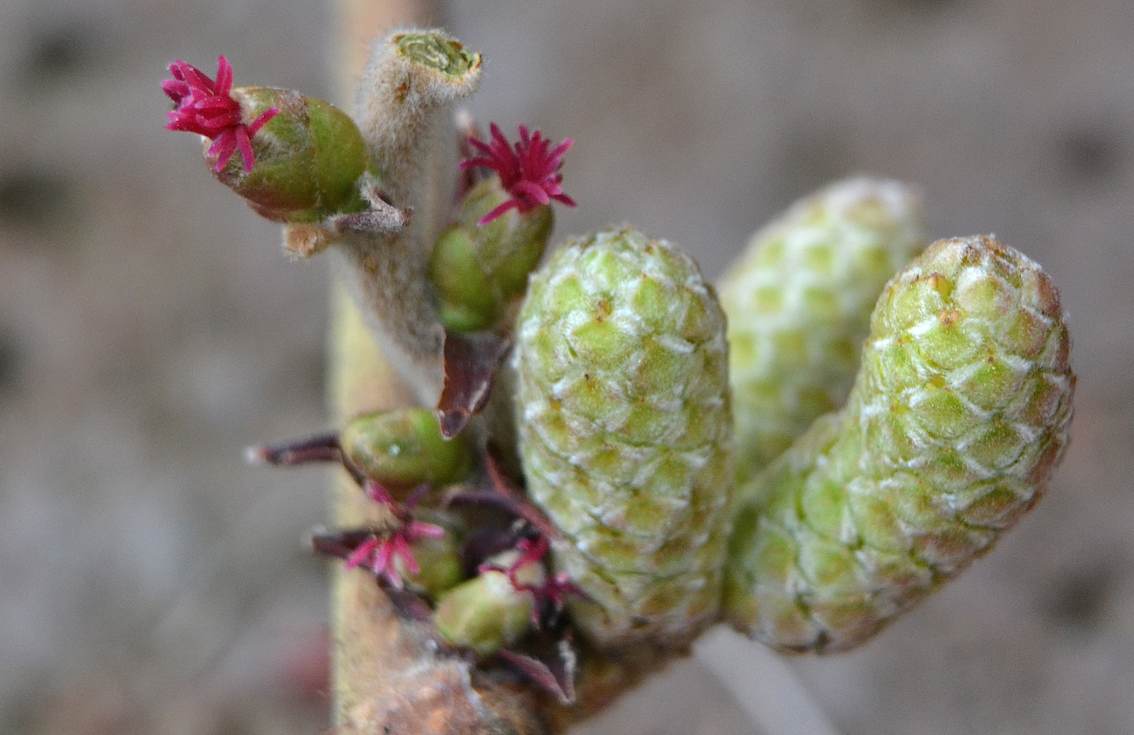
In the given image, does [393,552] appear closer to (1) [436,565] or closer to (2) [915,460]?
(1) [436,565]

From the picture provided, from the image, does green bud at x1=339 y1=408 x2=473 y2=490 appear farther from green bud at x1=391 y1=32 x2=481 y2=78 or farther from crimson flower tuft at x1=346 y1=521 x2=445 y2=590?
green bud at x1=391 y1=32 x2=481 y2=78

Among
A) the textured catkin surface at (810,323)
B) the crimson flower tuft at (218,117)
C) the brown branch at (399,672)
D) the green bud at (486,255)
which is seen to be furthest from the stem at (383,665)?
the textured catkin surface at (810,323)

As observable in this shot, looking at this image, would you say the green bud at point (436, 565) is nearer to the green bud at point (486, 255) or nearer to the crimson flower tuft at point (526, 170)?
the green bud at point (486, 255)

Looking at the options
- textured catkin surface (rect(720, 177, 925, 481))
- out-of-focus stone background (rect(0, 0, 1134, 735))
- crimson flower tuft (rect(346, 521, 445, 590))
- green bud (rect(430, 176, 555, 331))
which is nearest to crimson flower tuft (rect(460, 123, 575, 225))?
green bud (rect(430, 176, 555, 331))

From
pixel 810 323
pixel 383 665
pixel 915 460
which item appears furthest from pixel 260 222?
pixel 915 460

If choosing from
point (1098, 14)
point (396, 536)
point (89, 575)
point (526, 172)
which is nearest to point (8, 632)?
point (89, 575)

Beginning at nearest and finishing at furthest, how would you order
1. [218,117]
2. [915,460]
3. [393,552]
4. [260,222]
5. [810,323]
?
[218,117], [915,460], [393,552], [810,323], [260,222]
